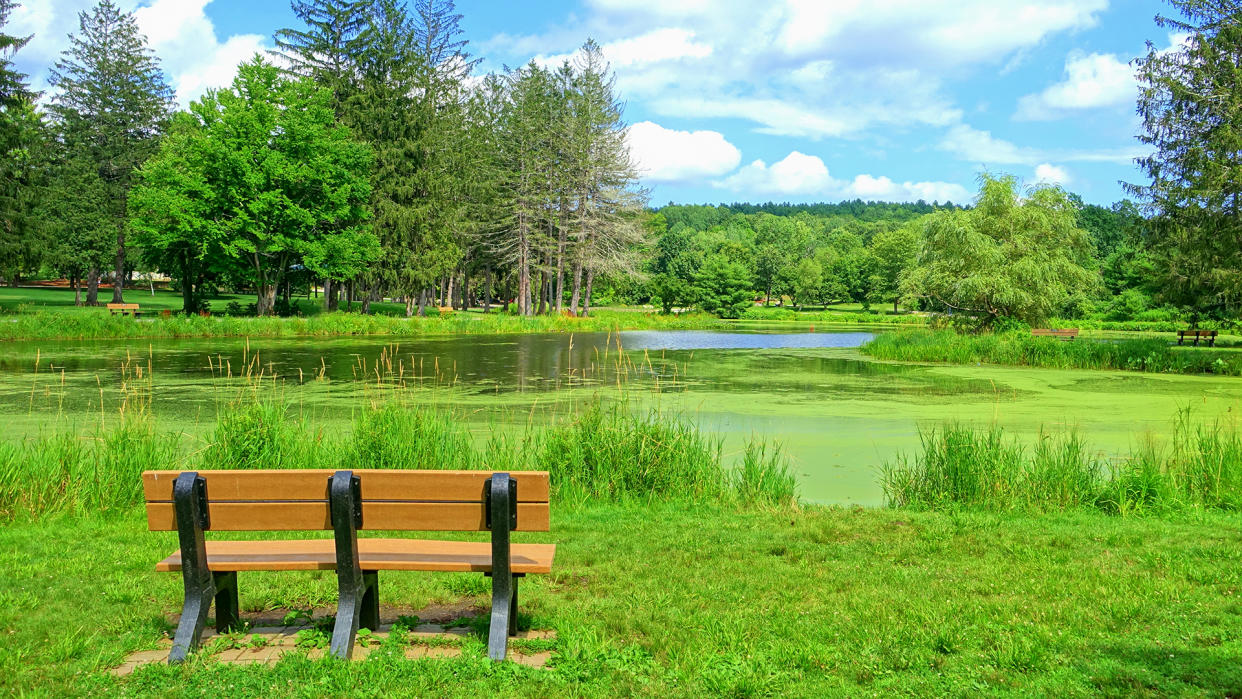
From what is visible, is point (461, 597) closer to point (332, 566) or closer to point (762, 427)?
point (332, 566)

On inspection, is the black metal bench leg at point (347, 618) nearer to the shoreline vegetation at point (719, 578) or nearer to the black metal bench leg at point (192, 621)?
the shoreline vegetation at point (719, 578)

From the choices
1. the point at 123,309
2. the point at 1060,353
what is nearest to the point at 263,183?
the point at 123,309

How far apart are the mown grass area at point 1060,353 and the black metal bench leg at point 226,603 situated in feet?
69.2

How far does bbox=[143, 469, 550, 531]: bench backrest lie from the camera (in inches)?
130

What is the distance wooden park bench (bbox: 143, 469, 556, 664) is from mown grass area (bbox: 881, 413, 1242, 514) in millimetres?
4065

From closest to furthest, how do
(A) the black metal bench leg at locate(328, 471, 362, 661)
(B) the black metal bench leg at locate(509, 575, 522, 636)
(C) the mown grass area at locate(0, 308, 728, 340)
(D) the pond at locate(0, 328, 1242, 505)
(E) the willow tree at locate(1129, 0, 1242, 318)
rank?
(A) the black metal bench leg at locate(328, 471, 362, 661)
(B) the black metal bench leg at locate(509, 575, 522, 636)
(D) the pond at locate(0, 328, 1242, 505)
(E) the willow tree at locate(1129, 0, 1242, 318)
(C) the mown grass area at locate(0, 308, 728, 340)

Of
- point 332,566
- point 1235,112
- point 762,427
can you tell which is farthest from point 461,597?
point 1235,112

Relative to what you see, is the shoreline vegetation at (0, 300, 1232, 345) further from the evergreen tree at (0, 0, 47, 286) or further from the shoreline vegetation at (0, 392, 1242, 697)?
the shoreline vegetation at (0, 392, 1242, 697)

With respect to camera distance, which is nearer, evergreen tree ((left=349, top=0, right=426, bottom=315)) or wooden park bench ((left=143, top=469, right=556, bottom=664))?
wooden park bench ((left=143, top=469, right=556, bottom=664))

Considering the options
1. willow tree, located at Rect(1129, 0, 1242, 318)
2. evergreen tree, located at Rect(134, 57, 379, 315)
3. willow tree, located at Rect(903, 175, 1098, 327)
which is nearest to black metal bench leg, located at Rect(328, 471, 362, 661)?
willow tree, located at Rect(1129, 0, 1242, 318)

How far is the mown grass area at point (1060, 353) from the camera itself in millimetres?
19328

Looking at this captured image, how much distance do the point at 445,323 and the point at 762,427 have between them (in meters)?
23.9

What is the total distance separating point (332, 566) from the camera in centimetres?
344

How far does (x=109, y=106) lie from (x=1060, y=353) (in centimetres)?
4073
